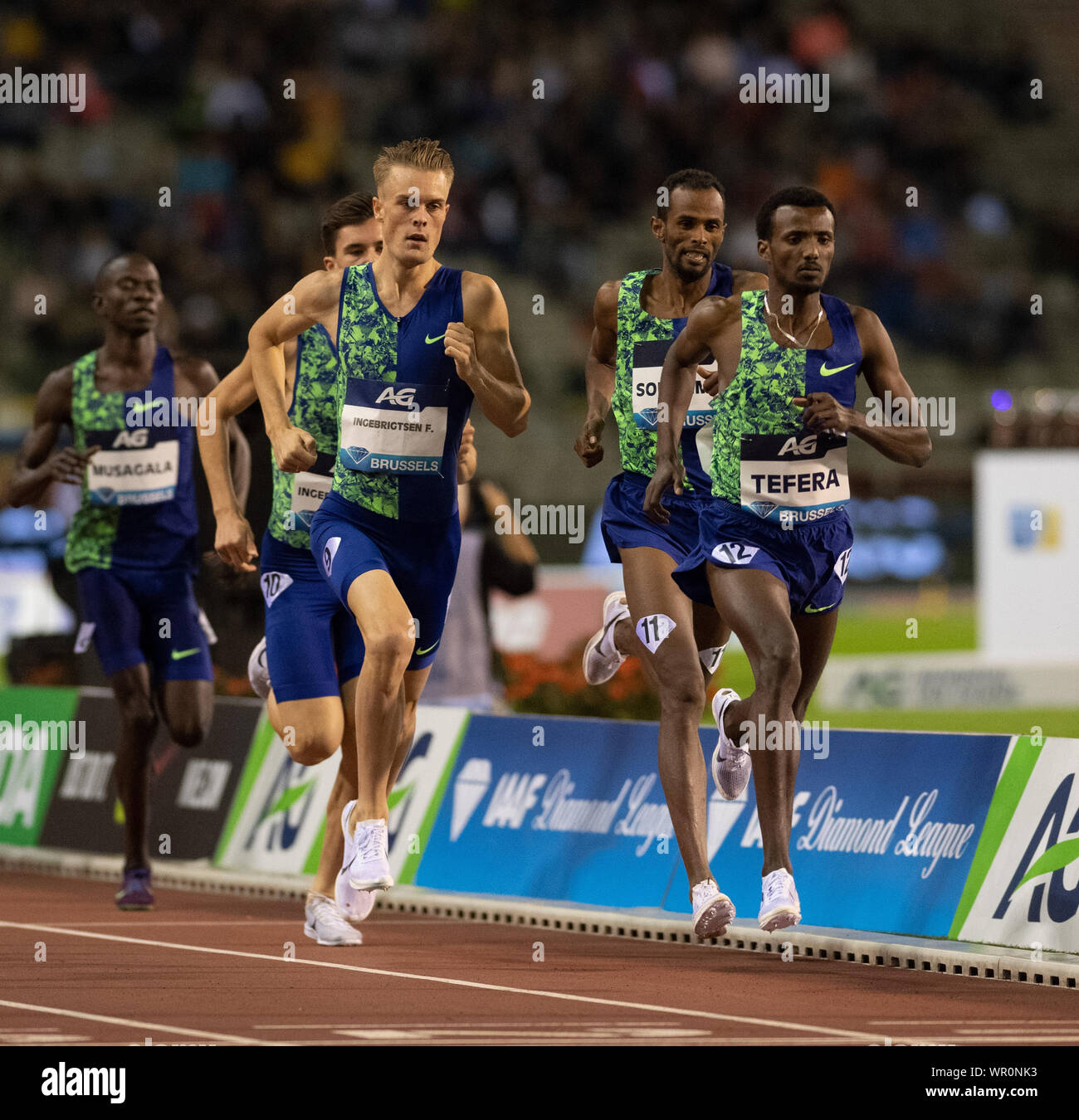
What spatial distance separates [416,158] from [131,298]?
3121 millimetres

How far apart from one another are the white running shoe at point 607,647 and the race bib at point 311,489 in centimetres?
135

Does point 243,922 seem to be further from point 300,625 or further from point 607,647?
point 607,647

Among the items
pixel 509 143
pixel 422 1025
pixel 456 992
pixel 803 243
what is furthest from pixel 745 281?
pixel 509 143

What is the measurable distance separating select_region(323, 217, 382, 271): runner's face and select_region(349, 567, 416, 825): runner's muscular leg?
1.80m

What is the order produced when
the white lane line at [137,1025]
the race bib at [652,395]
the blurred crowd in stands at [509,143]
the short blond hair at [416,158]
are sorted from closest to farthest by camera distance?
the white lane line at [137,1025] < the short blond hair at [416,158] < the race bib at [652,395] < the blurred crowd in stands at [509,143]

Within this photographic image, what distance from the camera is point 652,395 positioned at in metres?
8.86

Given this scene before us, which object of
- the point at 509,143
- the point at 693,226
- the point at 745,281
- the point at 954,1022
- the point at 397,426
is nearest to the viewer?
the point at 954,1022

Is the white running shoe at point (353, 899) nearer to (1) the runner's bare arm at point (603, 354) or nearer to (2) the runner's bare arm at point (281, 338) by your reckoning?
(2) the runner's bare arm at point (281, 338)

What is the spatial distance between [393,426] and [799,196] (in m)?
1.71

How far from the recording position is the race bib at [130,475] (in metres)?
10.7

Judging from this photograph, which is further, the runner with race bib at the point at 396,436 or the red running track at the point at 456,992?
the runner with race bib at the point at 396,436

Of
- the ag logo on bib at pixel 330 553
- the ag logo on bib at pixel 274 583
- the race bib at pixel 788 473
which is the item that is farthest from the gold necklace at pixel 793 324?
the ag logo on bib at pixel 274 583

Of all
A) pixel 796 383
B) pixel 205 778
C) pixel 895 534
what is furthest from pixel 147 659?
pixel 895 534

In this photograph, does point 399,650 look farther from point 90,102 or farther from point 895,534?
point 90,102
